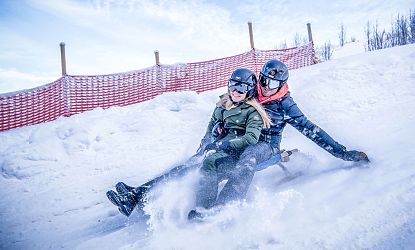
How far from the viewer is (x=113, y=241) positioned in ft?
8.03

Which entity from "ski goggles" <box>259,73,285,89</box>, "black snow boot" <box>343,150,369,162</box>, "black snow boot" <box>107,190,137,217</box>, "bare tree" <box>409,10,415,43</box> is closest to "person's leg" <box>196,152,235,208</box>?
"black snow boot" <box>107,190,137,217</box>

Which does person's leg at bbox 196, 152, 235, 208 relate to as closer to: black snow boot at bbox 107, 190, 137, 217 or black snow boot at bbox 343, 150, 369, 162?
black snow boot at bbox 107, 190, 137, 217

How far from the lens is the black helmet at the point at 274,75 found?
3.31 metres

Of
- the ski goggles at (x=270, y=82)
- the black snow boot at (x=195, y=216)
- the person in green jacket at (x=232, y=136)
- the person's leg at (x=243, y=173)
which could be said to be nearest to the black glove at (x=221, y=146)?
the person in green jacket at (x=232, y=136)

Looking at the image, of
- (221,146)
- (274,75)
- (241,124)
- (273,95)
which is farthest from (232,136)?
(274,75)

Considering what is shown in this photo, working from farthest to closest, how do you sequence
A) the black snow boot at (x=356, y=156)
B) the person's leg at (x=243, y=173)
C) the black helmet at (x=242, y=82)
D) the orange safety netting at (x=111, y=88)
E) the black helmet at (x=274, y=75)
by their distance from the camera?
the orange safety netting at (x=111, y=88)
the black helmet at (x=274, y=75)
the black helmet at (x=242, y=82)
the black snow boot at (x=356, y=156)
the person's leg at (x=243, y=173)

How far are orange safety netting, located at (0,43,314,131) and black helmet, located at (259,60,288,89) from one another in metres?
6.17

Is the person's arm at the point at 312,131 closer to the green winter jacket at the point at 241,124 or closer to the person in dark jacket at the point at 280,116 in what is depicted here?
the person in dark jacket at the point at 280,116

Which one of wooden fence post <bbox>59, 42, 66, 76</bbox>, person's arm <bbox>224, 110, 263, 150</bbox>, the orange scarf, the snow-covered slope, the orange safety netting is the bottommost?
the snow-covered slope

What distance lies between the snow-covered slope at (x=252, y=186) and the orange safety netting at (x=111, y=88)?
Result: 0.99m

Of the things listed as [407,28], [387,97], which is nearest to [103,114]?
[387,97]

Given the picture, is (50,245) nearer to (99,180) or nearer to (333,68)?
(99,180)

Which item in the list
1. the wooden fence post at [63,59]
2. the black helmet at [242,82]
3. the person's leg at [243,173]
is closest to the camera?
the person's leg at [243,173]

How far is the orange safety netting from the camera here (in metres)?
8.32
